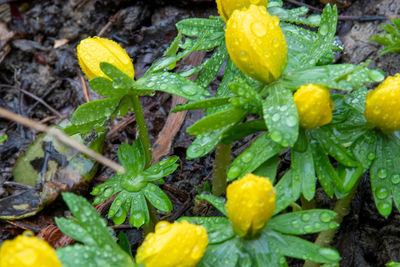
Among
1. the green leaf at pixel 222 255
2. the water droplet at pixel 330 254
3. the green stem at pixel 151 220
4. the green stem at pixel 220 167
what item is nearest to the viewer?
the water droplet at pixel 330 254

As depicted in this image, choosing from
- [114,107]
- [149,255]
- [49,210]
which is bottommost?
[49,210]

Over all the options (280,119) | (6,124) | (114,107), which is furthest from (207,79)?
(6,124)

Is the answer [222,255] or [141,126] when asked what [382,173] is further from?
[141,126]

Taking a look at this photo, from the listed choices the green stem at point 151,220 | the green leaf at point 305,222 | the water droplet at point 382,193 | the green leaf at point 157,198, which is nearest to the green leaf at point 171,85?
the green leaf at point 157,198

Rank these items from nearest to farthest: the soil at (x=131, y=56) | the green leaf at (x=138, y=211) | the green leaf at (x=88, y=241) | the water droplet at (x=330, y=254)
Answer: the green leaf at (x=88, y=241)
the water droplet at (x=330, y=254)
the green leaf at (x=138, y=211)
the soil at (x=131, y=56)

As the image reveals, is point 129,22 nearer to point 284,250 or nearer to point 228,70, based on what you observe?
Result: point 228,70

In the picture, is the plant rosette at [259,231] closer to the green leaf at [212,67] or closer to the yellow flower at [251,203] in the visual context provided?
the yellow flower at [251,203]

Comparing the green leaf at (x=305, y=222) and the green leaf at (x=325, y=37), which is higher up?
the green leaf at (x=325, y=37)
